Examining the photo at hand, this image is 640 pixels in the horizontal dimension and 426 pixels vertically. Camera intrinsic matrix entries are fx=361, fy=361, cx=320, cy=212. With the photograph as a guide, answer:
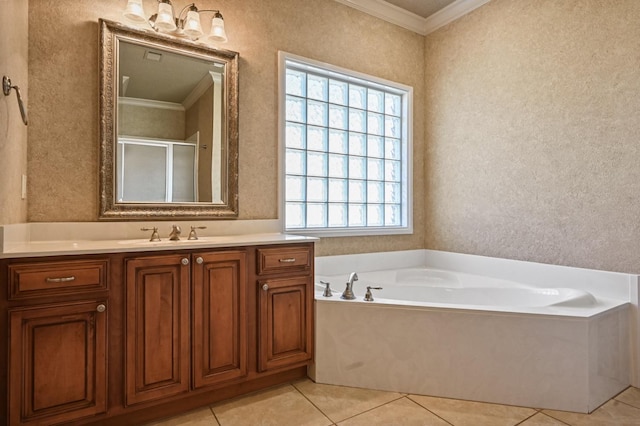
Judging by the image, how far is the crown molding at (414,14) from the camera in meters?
3.05

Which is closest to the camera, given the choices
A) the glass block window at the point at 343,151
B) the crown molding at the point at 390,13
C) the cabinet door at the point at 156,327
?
the cabinet door at the point at 156,327

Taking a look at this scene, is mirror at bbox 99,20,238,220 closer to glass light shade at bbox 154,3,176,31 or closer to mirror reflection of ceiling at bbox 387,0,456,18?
glass light shade at bbox 154,3,176,31

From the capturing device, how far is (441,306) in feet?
6.64

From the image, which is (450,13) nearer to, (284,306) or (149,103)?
(149,103)

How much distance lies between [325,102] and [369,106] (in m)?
0.49

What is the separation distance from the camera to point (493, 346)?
1.95 meters

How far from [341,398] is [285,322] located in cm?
52

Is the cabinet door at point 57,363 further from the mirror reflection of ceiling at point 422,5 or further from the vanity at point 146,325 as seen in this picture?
the mirror reflection of ceiling at point 422,5

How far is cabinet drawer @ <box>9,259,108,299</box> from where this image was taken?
143 cm

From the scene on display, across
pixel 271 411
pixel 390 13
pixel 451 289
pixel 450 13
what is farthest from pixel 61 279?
pixel 450 13

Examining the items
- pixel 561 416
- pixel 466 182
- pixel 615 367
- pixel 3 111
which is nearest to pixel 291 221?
pixel 466 182

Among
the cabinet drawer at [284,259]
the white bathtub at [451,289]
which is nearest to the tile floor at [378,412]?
the white bathtub at [451,289]

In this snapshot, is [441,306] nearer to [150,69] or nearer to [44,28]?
[150,69]

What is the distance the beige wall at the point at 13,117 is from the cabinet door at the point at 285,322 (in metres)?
1.20
